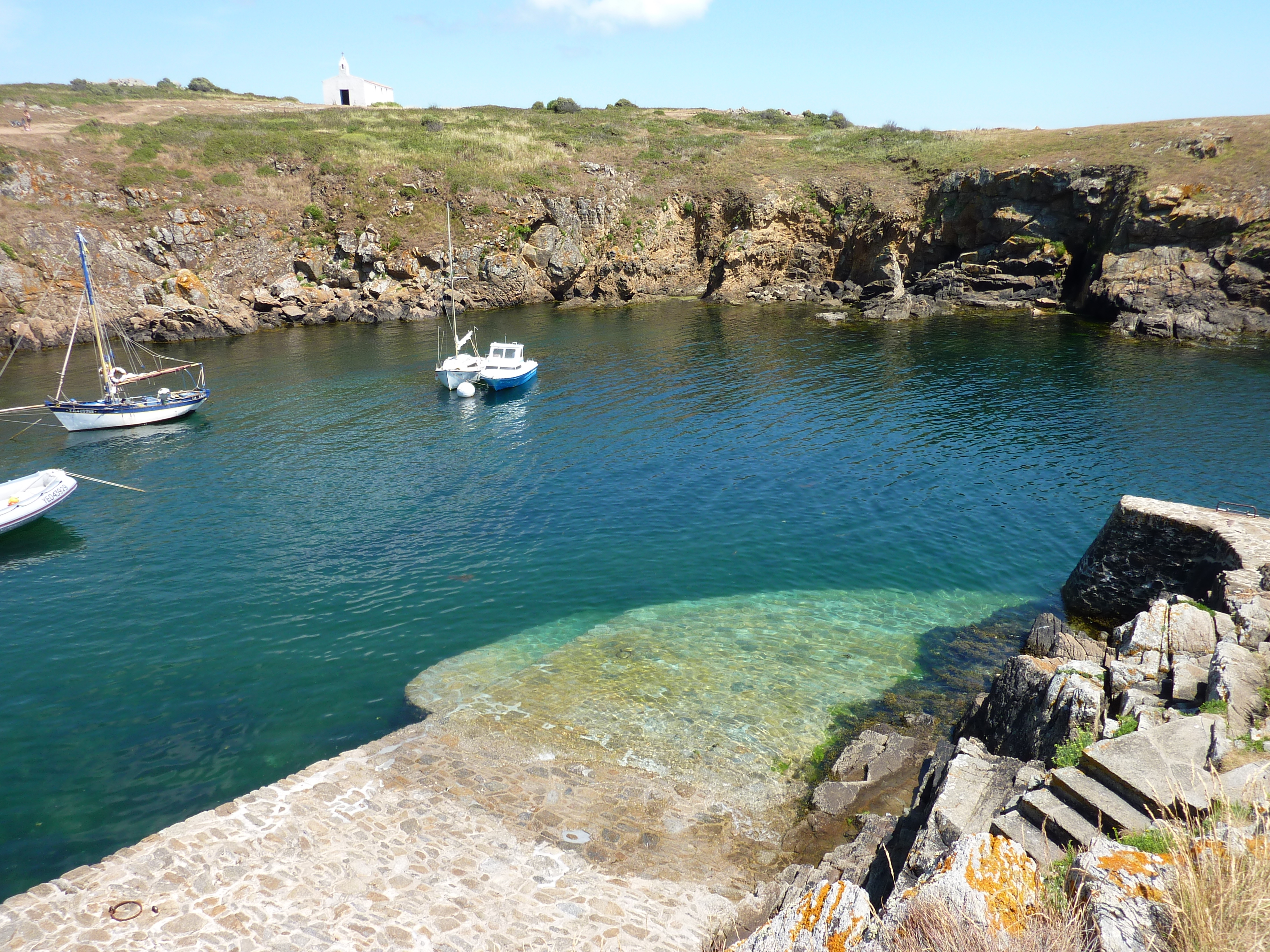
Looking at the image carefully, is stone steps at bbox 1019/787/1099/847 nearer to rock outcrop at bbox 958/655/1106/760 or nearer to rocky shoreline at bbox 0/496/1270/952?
rocky shoreline at bbox 0/496/1270/952

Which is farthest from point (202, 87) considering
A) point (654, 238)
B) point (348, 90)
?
point (654, 238)

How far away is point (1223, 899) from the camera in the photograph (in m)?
5.27

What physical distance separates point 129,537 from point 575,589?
1711 centimetres

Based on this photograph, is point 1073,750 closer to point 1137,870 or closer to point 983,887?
point 1137,870

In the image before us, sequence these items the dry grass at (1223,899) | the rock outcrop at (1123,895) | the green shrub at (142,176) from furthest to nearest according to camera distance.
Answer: the green shrub at (142,176)
the rock outcrop at (1123,895)
the dry grass at (1223,899)

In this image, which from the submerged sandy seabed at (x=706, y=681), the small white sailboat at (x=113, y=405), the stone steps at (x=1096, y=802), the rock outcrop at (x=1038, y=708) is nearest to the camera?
the stone steps at (x=1096, y=802)

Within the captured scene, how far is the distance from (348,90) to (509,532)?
117110 mm

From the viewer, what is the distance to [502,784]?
531 inches

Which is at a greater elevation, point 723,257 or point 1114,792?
point 723,257

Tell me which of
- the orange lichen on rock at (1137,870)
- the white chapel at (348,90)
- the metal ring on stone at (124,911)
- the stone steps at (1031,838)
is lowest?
the metal ring on stone at (124,911)

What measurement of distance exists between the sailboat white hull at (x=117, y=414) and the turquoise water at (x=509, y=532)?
3.77ft

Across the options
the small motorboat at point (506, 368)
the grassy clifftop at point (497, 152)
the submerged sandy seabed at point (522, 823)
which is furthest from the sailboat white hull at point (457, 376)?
the grassy clifftop at point (497, 152)

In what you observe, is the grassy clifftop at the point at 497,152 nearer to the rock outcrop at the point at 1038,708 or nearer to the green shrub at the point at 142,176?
the green shrub at the point at 142,176

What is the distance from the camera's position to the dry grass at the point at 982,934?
232 inches
